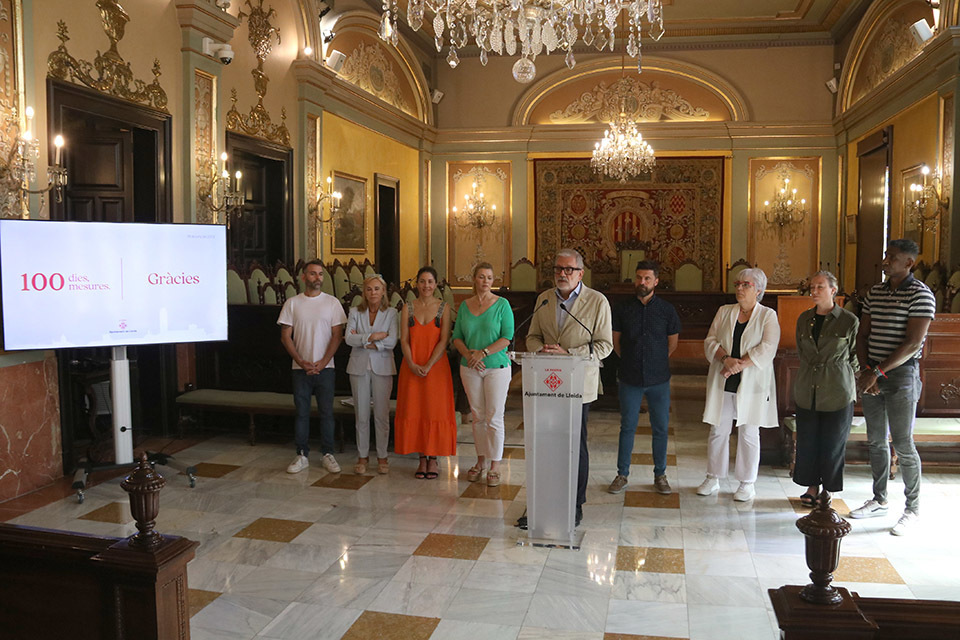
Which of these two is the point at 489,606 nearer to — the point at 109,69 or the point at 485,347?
the point at 485,347

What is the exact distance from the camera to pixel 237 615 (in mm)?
3348

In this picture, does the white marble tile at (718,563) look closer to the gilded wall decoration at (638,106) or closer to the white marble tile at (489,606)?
the white marble tile at (489,606)

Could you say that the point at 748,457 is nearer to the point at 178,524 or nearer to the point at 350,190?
the point at 178,524

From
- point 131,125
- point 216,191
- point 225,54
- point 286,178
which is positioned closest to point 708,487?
point 216,191

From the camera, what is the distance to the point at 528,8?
16.5 feet

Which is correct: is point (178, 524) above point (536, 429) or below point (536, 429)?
below

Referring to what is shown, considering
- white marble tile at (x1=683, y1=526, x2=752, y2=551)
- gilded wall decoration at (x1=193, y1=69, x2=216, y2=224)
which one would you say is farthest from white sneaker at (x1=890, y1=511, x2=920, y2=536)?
A: gilded wall decoration at (x1=193, y1=69, x2=216, y2=224)

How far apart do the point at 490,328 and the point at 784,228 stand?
34.4ft

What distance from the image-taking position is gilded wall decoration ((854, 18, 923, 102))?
10422 mm

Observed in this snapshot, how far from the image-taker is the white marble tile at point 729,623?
312 centimetres

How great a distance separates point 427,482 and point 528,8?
3.16 meters

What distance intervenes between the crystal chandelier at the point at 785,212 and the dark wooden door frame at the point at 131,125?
1051 centimetres

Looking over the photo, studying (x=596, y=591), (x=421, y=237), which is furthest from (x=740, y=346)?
(x=421, y=237)

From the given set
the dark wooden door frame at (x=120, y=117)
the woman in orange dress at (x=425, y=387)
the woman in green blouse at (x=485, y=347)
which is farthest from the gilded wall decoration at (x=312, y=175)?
the woman in green blouse at (x=485, y=347)
